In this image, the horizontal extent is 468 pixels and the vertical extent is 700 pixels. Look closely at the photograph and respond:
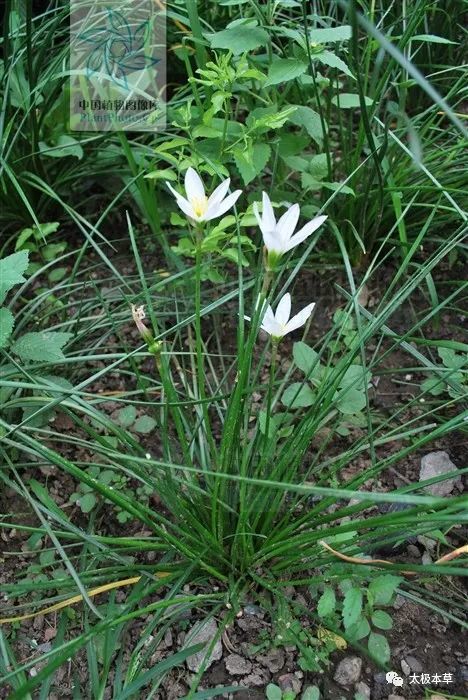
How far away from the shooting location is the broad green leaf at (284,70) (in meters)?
1.48

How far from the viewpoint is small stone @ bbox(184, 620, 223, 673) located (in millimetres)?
1304

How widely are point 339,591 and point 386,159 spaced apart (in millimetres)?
1098

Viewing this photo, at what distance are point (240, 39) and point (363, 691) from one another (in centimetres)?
138

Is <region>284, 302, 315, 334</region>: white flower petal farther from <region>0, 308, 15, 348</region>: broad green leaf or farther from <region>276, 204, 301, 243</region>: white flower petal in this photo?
<region>0, 308, 15, 348</region>: broad green leaf

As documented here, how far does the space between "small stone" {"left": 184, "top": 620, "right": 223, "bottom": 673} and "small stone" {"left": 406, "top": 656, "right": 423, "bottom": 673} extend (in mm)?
366

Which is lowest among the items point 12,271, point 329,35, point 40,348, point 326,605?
point 326,605

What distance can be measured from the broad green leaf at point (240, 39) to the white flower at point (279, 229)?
23.7 inches

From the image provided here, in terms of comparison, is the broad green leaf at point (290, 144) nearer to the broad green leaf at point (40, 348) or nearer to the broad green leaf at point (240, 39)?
the broad green leaf at point (240, 39)

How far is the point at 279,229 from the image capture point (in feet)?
3.43

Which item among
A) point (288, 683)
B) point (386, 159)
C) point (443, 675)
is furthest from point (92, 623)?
point (386, 159)
